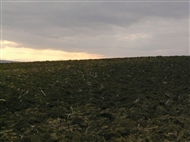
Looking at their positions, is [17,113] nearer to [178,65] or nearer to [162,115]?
[162,115]

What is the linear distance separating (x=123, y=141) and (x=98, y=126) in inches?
41.9

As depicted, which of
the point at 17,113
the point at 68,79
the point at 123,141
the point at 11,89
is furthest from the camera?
the point at 68,79

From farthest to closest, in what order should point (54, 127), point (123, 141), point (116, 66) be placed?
point (116, 66) < point (54, 127) < point (123, 141)

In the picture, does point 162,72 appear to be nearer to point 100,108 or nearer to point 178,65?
point 178,65

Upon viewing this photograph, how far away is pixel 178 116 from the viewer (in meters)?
8.66

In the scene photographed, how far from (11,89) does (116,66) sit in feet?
20.7

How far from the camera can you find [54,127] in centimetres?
753

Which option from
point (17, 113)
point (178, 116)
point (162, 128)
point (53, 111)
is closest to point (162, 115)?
point (178, 116)

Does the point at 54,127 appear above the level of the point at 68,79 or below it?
below

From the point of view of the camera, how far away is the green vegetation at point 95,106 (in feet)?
23.6

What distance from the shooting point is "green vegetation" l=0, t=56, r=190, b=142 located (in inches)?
284

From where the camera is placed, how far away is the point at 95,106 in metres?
9.15

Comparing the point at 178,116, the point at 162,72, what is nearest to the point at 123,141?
the point at 178,116

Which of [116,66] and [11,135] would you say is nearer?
[11,135]
